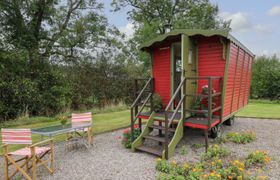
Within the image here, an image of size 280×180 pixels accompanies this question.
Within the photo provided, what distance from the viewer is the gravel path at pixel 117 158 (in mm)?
3100

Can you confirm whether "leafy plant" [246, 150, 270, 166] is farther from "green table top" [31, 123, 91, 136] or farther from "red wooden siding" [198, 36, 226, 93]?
"green table top" [31, 123, 91, 136]

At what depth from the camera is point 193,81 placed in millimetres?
4824

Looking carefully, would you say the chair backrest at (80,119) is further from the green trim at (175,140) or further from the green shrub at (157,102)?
the green trim at (175,140)

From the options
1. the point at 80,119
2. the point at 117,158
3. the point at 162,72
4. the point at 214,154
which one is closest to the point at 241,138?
the point at 214,154

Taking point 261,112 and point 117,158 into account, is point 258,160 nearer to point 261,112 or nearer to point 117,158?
point 117,158

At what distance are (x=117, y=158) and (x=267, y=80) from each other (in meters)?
14.7

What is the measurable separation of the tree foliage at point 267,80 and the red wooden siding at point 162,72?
1230 centimetres

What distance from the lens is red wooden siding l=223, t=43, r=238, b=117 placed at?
4594 millimetres

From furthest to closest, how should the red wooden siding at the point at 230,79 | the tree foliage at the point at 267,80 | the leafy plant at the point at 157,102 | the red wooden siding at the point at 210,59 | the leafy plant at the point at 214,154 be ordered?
the tree foliage at the point at 267,80, the leafy plant at the point at 157,102, the red wooden siding at the point at 230,79, the red wooden siding at the point at 210,59, the leafy plant at the point at 214,154

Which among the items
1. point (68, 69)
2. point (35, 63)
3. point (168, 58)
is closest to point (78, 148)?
point (168, 58)

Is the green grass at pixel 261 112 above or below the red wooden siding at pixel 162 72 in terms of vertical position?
below

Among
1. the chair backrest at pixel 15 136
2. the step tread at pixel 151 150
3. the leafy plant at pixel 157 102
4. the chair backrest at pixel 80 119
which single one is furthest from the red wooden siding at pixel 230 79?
the chair backrest at pixel 15 136

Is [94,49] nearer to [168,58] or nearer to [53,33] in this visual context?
[53,33]

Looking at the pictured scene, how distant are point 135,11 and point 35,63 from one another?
11.4m
